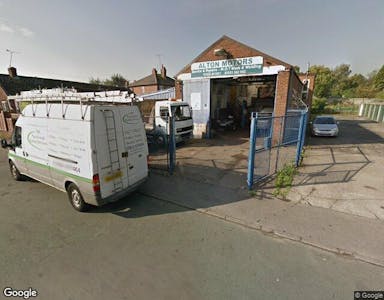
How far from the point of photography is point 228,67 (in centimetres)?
1090

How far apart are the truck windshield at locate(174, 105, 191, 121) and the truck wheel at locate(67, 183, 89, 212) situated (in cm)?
642

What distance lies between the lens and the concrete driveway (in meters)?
4.51

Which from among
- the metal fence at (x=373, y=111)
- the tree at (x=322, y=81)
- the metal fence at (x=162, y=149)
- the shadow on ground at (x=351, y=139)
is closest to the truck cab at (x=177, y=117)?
the metal fence at (x=162, y=149)

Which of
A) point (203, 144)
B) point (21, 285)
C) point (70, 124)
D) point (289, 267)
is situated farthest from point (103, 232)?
point (203, 144)

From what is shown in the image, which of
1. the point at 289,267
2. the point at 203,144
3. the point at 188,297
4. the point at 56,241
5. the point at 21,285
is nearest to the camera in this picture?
the point at 188,297

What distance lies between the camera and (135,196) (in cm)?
511

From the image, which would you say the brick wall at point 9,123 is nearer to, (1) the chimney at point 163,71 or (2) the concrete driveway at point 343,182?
(2) the concrete driveway at point 343,182

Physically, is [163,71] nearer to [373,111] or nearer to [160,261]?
[373,111]

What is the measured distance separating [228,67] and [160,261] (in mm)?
10627

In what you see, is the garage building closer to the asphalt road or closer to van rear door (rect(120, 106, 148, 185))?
van rear door (rect(120, 106, 148, 185))

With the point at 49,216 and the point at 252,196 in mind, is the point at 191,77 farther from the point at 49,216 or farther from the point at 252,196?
the point at 49,216

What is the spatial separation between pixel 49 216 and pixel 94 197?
51.5 inches

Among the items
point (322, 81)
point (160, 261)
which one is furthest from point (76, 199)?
point (322, 81)

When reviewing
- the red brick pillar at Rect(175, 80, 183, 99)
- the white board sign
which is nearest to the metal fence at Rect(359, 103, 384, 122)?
the white board sign
